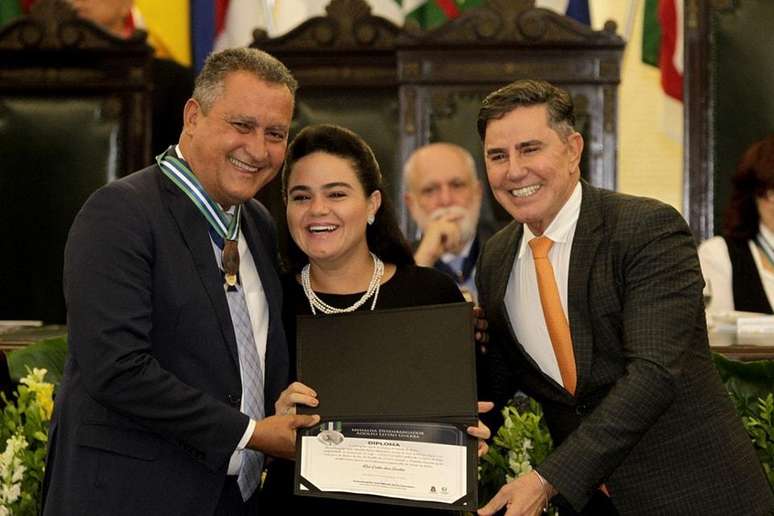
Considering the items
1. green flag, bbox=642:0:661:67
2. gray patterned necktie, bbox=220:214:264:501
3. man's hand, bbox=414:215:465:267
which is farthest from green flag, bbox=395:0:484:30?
gray patterned necktie, bbox=220:214:264:501

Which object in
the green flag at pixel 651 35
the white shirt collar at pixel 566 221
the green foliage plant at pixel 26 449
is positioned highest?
the green flag at pixel 651 35

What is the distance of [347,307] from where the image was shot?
93.2 inches

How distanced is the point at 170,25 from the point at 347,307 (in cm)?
438

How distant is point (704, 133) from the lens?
5160 millimetres

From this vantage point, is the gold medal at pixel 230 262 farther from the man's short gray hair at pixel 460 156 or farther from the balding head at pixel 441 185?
the man's short gray hair at pixel 460 156

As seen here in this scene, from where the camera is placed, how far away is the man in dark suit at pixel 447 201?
15.1 ft

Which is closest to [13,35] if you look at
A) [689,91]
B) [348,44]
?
[348,44]

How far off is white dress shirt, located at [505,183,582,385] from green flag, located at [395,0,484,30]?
159 inches

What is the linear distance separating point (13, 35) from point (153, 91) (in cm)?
78

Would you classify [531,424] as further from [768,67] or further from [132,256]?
[768,67]

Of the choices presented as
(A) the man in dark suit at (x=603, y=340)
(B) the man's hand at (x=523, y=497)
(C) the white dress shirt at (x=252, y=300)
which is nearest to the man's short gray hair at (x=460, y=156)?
(A) the man in dark suit at (x=603, y=340)

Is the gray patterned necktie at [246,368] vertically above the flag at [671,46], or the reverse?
the flag at [671,46]

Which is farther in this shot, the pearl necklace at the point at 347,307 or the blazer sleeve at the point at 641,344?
the pearl necklace at the point at 347,307

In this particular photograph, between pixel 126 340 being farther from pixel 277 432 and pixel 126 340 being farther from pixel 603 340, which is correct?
pixel 603 340
